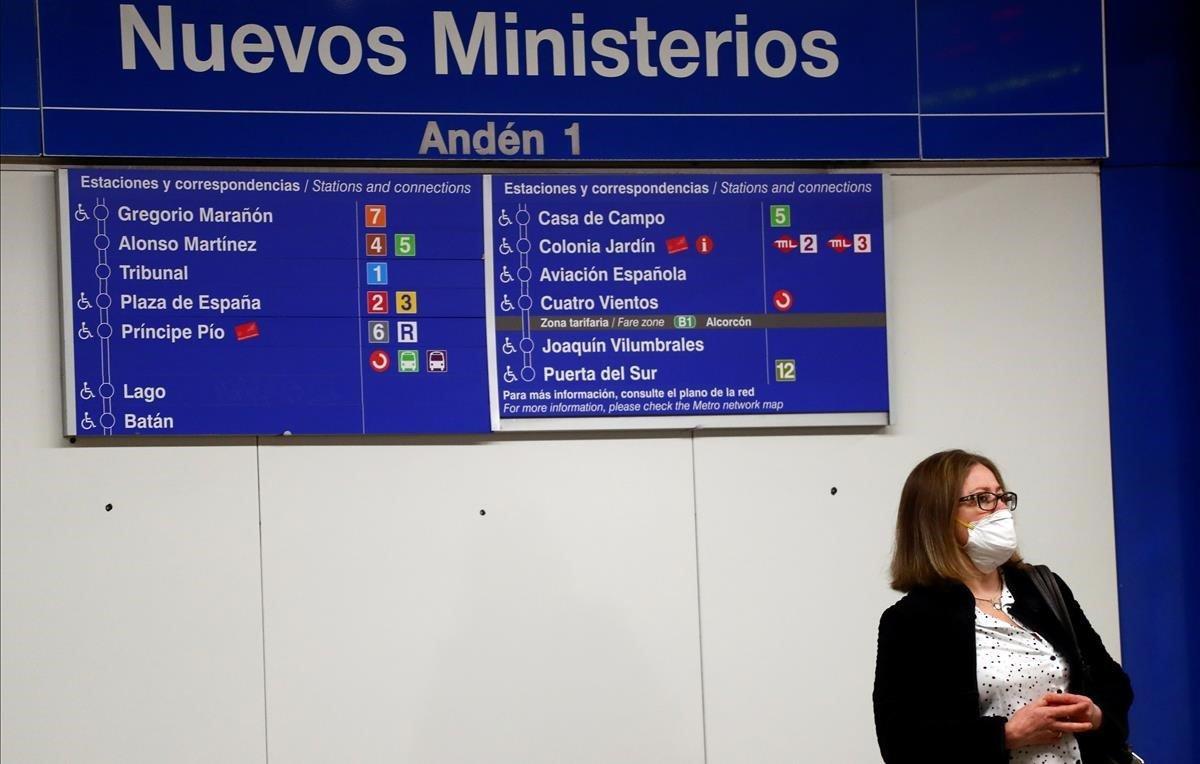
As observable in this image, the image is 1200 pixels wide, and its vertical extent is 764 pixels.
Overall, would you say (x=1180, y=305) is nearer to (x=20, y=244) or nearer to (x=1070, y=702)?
(x=1070, y=702)

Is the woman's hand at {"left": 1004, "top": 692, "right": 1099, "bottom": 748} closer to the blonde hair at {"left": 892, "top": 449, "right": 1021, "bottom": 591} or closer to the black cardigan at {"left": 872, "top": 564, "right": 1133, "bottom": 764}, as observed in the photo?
the black cardigan at {"left": 872, "top": 564, "right": 1133, "bottom": 764}

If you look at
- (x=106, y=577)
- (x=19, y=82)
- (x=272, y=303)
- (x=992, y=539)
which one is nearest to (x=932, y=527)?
(x=992, y=539)

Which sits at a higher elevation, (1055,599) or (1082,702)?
(1055,599)

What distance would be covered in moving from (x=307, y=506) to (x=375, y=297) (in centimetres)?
69

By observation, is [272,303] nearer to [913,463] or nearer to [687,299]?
[687,299]

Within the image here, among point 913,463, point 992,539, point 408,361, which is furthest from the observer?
point 913,463

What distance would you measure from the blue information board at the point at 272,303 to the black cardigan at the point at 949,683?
5.75 feet

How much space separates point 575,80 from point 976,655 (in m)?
2.36

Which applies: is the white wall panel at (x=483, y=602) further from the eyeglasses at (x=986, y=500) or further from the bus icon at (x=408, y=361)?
the eyeglasses at (x=986, y=500)

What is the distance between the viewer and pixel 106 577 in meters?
4.02

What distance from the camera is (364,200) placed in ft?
13.7

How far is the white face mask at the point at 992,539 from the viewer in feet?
9.18

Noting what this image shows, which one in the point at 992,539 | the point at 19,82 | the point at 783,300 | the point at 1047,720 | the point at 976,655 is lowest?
the point at 1047,720

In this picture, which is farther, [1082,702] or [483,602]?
[483,602]
